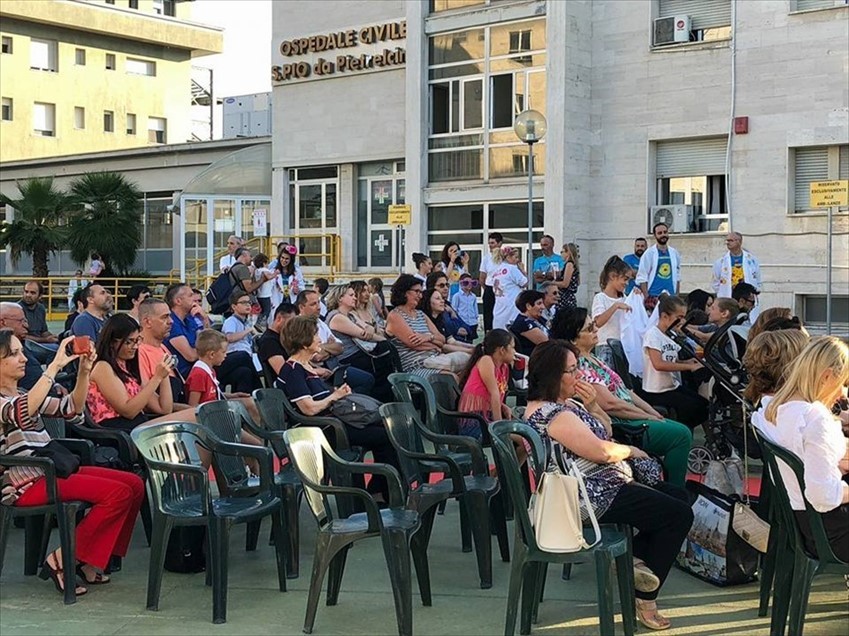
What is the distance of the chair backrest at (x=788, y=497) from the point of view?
4738 mm

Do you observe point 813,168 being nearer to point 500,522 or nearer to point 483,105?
point 483,105

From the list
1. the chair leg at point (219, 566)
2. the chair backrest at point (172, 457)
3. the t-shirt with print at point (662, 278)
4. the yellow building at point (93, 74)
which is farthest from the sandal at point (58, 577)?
the yellow building at point (93, 74)

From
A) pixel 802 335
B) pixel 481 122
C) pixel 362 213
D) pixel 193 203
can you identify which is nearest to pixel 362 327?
pixel 802 335

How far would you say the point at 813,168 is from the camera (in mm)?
20391

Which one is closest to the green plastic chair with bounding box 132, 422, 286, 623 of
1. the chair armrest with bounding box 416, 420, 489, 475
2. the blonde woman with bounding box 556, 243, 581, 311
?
the chair armrest with bounding box 416, 420, 489, 475

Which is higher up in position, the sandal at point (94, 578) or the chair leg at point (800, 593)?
the chair leg at point (800, 593)

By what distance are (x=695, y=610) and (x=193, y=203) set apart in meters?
27.1

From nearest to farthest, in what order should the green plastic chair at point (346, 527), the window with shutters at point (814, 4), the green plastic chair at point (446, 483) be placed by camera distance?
the green plastic chair at point (346, 527)
the green plastic chair at point (446, 483)
the window with shutters at point (814, 4)

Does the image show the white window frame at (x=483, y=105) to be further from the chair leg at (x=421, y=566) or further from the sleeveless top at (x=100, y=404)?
the chair leg at (x=421, y=566)

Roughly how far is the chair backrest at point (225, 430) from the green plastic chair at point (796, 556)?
2.87m

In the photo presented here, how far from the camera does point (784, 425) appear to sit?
193 inches

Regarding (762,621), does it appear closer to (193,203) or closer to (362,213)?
(362,213)

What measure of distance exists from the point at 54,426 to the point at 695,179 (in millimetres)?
17159

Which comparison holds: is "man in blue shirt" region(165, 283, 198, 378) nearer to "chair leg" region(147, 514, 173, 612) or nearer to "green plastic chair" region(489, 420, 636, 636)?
"chair leg" region(147, 514, 173, 612)
